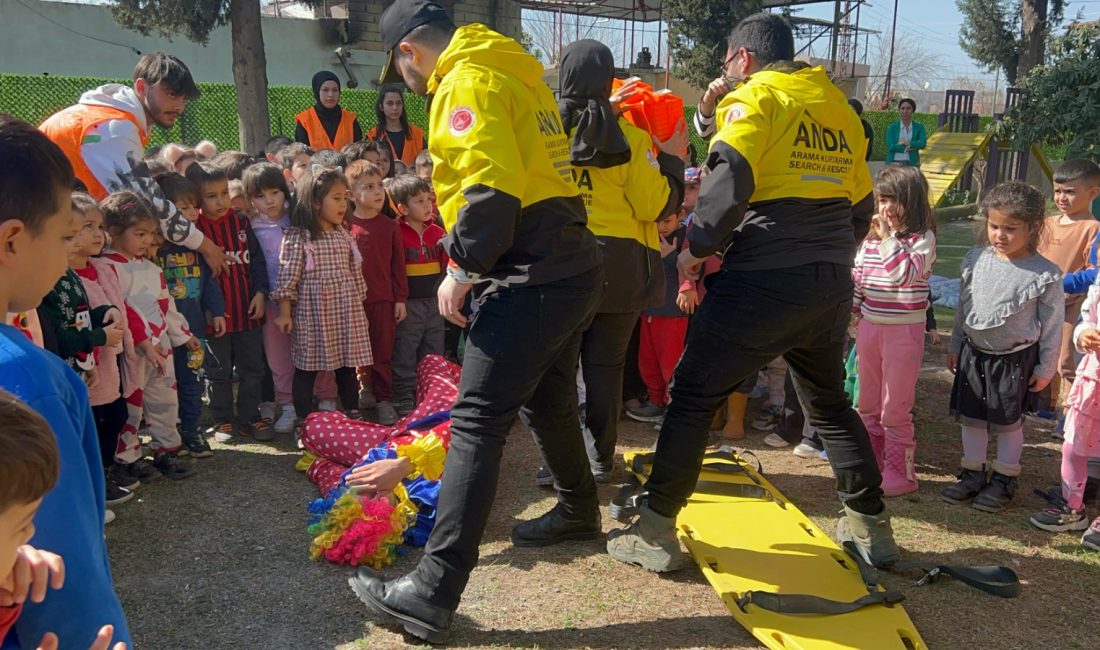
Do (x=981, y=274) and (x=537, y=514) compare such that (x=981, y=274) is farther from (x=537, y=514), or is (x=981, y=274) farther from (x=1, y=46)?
(x=1, y=46)

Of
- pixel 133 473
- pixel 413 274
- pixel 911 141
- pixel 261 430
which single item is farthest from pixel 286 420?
pixel 911 141

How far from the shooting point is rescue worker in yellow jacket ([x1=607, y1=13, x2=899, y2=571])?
3.20 m

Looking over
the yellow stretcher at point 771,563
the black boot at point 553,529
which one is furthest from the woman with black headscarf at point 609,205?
the black boot at point 553,529

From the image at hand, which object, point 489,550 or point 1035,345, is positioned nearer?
point 489,550

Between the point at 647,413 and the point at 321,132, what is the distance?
446 cm

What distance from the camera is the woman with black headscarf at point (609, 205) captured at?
13.0 ft

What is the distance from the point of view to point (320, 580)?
3449 millimetres

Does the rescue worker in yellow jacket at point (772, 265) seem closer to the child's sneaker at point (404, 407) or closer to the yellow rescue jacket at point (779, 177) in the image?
the yellow rescue jacket at point (779, 177)

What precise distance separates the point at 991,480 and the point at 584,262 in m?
2.61

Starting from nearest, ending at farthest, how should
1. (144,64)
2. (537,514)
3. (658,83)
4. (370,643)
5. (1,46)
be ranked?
1. (370,643)
2. (537,514)
3. (144,64)
4. (1,46)
5. (658,83)

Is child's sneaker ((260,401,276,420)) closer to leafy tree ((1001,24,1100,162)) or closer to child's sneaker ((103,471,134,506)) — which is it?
child's sneaker ((103,471,134,506))

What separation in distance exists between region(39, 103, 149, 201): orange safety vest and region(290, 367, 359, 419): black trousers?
59.1 inches

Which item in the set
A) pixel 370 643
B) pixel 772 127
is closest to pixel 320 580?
pixel 370 643

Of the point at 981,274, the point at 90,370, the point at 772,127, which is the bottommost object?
the point at 90,370
